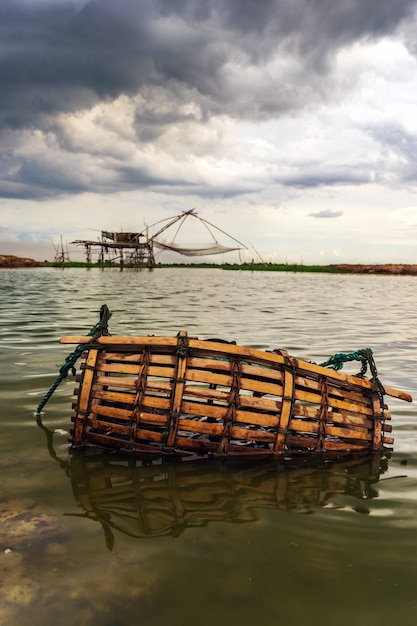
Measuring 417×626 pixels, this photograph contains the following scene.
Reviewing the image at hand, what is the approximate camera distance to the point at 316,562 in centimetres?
300

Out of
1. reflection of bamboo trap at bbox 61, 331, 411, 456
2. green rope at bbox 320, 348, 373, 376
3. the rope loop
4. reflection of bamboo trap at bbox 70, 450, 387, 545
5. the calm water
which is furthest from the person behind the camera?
green rope at bbox 320, 348, 373, 376

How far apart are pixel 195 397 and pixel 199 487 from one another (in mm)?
901

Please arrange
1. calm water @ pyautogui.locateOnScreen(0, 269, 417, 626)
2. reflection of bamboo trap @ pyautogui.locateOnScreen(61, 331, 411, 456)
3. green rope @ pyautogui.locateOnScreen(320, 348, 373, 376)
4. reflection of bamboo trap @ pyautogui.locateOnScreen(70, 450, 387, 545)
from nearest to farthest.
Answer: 1. calm water @ pyautogui.locateOnScreen(0, 269, 417, 626)
2. reflection of bamboo trap @ pyautogui.locateOnScreen(70, 450, 387, 545)
3. reflection of bamboo trap @ pyautogui.locateOnScreen(61, 331, 411, 456)
4. green rope @ pyautogui.locateOnScreen(320, 348, 373, 376)

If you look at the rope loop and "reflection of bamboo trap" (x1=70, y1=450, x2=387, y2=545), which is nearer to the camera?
"reflection of bamboo trap" (x1=70, y1=450, x2=387, y2=545)

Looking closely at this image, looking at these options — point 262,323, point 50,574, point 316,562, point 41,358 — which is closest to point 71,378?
point 41,358

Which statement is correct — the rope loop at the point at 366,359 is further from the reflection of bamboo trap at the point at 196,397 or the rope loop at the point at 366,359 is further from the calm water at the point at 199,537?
the calm water at the point at 199,537

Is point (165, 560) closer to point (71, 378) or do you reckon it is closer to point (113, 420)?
point (113, 420)

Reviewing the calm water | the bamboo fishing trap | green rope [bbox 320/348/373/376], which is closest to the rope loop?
green rope [bbox 320/348/373/376]

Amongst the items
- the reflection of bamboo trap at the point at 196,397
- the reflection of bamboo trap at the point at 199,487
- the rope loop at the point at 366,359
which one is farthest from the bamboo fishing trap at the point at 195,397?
the rope loop at the point at 366,359

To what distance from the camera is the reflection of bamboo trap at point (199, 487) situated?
3.48 meters

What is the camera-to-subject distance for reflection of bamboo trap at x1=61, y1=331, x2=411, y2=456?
14.8 ft

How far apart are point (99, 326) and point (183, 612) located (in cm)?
292

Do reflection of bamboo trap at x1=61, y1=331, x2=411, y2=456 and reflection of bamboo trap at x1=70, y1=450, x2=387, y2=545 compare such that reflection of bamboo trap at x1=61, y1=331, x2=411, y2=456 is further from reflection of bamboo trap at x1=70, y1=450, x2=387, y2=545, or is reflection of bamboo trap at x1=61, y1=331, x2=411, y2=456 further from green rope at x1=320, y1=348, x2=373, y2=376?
green rope at x1=320, y1=348, x2=373, y2=376

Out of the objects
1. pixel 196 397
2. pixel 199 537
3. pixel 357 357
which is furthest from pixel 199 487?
pixel 357 357
